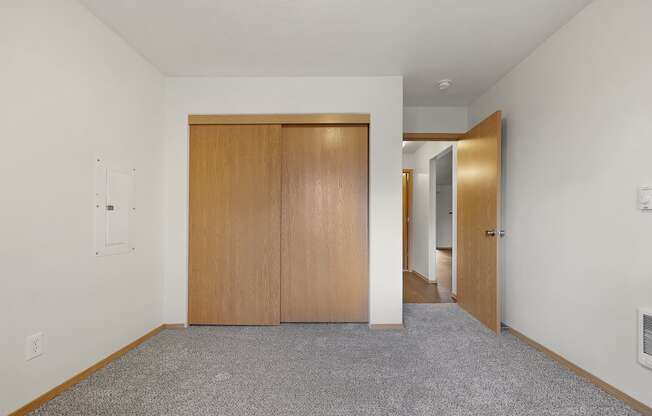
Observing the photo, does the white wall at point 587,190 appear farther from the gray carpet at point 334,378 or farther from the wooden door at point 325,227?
the wooden door at point 325,227

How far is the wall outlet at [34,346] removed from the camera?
5.38 feet

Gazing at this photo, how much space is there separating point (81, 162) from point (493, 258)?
10.8 feet

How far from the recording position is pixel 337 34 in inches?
89.8

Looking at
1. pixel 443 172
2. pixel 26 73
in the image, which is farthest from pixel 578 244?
pixel 443 172

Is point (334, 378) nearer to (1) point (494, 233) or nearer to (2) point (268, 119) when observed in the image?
(1) point (494, 233)

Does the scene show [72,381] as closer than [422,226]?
Yes

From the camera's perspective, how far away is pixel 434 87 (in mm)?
3229

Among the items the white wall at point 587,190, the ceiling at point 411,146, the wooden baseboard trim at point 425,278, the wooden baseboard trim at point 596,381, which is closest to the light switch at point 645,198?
the white wall at point 587,190

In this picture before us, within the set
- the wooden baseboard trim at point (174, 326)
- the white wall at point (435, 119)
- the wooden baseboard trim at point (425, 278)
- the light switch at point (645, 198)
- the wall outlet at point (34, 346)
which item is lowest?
the wooden baseboard trim at point (425, 278)

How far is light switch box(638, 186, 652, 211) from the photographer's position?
161cm

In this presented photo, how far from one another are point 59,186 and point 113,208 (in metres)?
0.45

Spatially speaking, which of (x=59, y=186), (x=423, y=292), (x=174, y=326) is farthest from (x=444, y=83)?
(x=174, y=326)

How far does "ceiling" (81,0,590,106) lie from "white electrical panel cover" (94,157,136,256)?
104 centimetres

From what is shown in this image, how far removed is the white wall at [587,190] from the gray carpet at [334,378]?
0.31 m
